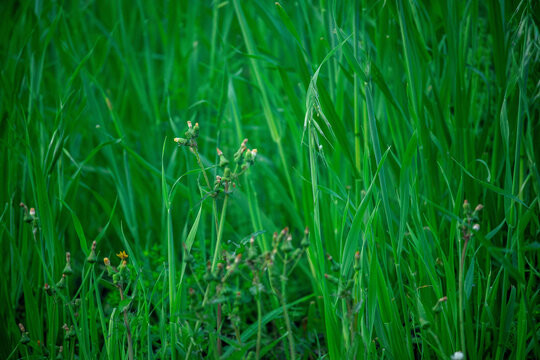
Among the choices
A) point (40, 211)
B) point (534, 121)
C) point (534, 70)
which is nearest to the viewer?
point (40, 211)

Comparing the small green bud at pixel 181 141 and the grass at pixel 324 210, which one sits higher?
the small green bud at pixel 181 141

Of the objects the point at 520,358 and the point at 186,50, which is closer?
the point at 520,358

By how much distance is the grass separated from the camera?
1.06 meters

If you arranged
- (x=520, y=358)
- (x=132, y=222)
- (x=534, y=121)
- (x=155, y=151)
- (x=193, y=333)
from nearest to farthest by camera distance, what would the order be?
(x=193, y=333) < (x=520, y=358) < (x=534, y=121) < (x=132, y=222) < (x=155, y=151)

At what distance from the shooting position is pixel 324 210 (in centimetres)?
140

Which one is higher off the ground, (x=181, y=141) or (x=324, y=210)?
(x=181, y=141)

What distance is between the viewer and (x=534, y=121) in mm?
1431

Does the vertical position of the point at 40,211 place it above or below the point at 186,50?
below

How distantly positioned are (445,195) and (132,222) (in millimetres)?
1000

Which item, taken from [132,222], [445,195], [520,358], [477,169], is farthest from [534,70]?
[132,222]

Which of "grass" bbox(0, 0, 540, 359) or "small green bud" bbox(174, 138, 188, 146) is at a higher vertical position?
"small green bud" bbox(174, 138, 188, 146)

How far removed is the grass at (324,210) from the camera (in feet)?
3.47

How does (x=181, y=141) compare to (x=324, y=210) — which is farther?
(x=324, y=210)

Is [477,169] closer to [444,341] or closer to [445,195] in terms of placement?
[445,195]
